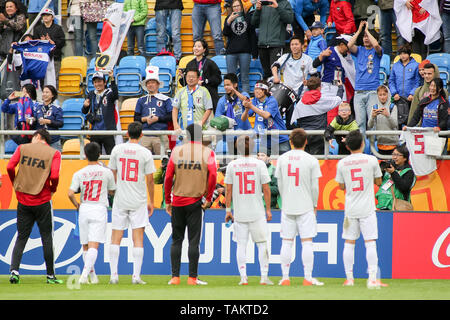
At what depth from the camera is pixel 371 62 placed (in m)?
15.3

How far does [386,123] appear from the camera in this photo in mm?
14688

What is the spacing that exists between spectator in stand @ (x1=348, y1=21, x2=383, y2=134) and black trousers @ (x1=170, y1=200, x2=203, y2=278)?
203 inches

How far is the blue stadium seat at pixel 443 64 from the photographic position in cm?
1658

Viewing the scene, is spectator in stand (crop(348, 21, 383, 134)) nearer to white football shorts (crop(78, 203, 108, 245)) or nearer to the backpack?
the backpack

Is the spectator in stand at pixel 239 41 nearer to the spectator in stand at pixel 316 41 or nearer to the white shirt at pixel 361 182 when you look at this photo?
the spectator in stand at pixel 316 41

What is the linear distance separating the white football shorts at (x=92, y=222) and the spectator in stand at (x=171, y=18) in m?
7.83

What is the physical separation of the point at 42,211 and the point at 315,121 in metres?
5.52

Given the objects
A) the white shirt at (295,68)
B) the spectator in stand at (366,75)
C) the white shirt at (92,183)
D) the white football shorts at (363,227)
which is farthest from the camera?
the white shirt at (295,68)

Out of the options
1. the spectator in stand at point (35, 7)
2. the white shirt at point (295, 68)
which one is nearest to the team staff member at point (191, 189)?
the white shirt at point (295, 68)

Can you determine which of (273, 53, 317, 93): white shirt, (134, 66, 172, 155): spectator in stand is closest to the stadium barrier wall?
(134, 66, 172, 155): spectator in stand

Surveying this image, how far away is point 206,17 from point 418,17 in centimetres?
451

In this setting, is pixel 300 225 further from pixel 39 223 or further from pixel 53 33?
pixel 53 33

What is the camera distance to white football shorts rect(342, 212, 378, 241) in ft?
34.2

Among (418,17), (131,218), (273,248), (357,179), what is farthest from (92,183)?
(418,17)
